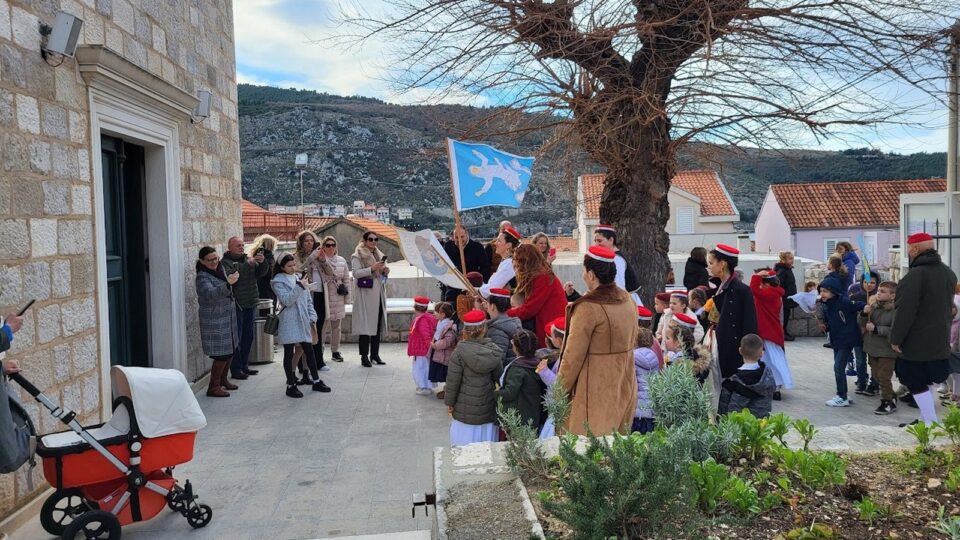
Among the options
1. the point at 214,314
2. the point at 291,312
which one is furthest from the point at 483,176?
the point at 214,314

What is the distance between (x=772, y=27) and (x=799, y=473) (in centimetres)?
600

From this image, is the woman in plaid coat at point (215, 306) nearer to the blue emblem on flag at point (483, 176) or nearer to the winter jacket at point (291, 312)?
the winter jacket at point (291, 312)

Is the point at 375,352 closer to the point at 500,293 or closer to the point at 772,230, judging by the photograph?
the point at 500,293

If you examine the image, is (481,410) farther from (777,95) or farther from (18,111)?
(777,95)

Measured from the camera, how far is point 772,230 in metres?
45.2

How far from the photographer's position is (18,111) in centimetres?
462

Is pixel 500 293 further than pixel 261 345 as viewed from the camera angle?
No

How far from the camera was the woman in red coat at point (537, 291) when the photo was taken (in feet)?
21.3

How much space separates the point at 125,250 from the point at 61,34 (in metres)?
2.64

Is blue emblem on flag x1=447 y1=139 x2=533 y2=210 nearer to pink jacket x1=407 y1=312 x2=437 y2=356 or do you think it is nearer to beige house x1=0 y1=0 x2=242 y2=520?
A: pink jacket x1=407 y1=312 x2=437 y2=356

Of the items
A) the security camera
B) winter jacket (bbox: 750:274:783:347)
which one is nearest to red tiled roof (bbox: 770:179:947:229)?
winter jacket (bbox: 750:274:783:347)

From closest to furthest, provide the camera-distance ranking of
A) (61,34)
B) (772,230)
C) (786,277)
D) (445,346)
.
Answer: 1. (61,34)
2. (445,346)
3. (786,277)
4. (772,230)

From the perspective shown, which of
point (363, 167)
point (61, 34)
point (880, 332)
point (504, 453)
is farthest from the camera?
point (363, 167)

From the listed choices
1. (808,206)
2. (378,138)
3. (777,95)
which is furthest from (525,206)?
(777,95)
